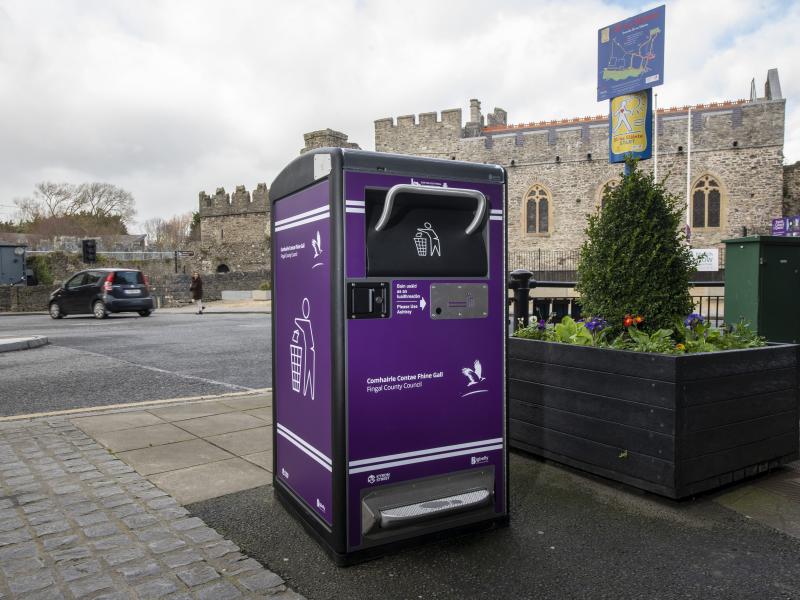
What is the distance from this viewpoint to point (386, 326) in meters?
2.46

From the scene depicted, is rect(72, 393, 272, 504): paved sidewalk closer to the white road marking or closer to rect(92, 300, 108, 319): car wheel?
the white road marking

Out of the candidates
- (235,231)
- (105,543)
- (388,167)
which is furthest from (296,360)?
(235,231)

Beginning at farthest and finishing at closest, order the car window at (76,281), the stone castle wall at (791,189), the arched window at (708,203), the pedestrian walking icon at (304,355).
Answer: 1. the arched window at (708,203)
2. the stone castle wall at (791,189)
3. the car window at (76,281)
4. the pedestrian walking icon at (304,355)

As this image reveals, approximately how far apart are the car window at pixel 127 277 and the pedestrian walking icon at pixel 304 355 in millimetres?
18580

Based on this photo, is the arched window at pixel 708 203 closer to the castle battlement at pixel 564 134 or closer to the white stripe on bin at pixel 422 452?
the castle battlement at pixel 564 134

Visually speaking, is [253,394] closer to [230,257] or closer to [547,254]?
[547,254]

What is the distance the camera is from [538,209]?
109 feet

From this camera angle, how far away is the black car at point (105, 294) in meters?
19.1

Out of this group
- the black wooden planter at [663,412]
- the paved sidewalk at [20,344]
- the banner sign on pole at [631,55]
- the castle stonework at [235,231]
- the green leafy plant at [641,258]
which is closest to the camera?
the black wooden planter at [663,412]

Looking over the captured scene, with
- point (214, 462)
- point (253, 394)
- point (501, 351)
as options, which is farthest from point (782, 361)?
point (253, 394)

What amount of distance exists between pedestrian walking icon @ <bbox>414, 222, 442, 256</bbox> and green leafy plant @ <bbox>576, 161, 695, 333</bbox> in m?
1.69

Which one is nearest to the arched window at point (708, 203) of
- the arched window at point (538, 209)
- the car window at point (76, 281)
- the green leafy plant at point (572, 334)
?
the arched window at point (538, 209)

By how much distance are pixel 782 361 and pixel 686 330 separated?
532mm

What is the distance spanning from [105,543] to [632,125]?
4514 mm
